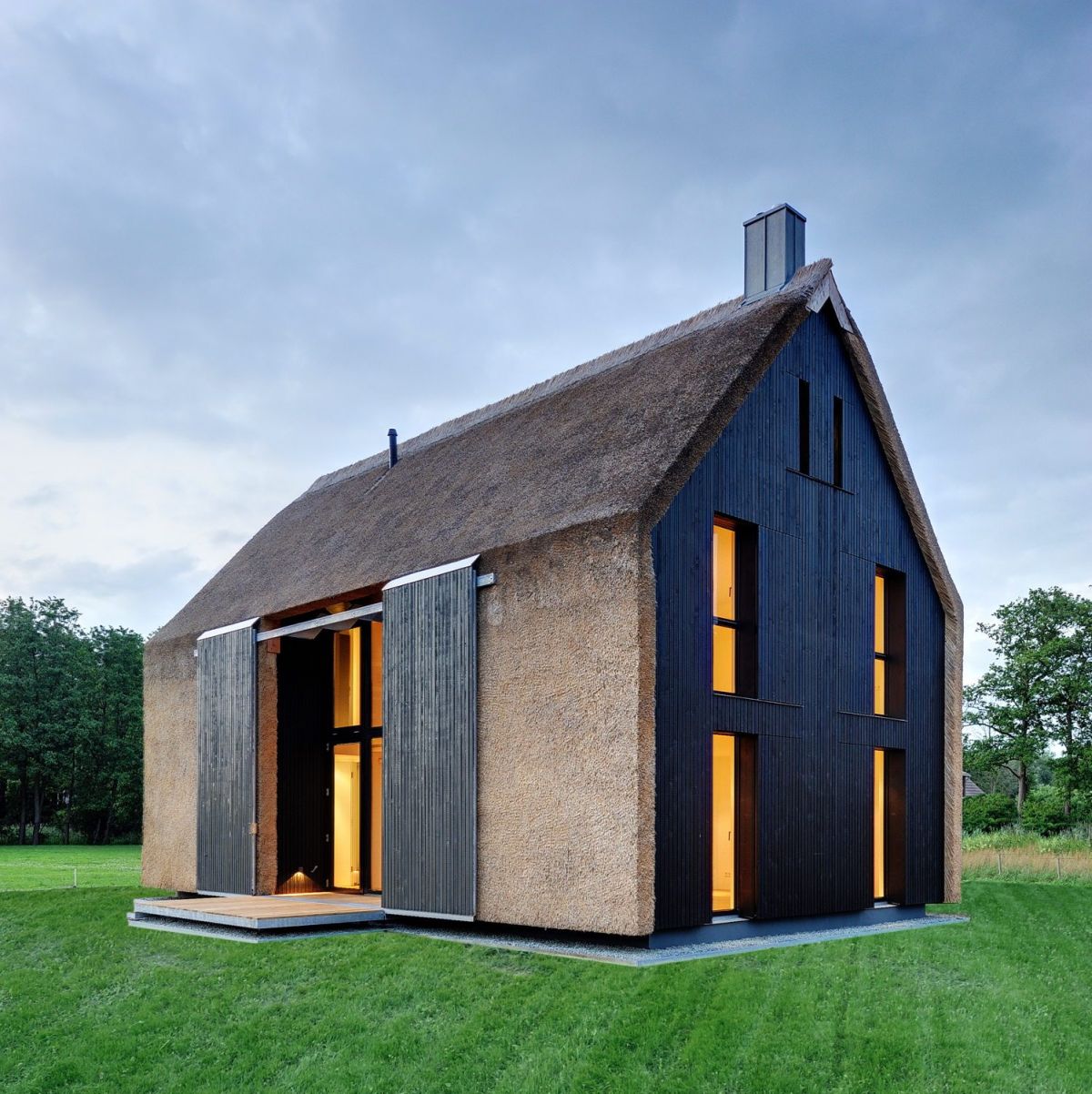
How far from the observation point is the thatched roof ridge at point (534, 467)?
38.3ft

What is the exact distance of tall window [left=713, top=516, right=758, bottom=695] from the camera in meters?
12.1

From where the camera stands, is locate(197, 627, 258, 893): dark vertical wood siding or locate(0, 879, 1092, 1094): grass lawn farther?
locate(197, 627, 258, 893): dark vertical wood siding

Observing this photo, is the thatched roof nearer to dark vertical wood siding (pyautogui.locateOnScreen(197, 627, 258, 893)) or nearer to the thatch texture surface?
the thatch texture surface

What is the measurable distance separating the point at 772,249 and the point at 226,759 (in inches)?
384

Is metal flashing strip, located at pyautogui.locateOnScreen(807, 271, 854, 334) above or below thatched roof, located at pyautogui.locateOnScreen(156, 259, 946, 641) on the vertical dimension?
above

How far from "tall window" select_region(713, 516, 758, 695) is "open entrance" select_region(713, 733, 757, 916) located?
23.9 inches

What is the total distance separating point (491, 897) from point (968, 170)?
49.6 feet

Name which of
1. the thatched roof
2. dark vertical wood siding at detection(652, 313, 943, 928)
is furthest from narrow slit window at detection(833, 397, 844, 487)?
the thatched roof

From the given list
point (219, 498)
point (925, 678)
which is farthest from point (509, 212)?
point (219, 498)

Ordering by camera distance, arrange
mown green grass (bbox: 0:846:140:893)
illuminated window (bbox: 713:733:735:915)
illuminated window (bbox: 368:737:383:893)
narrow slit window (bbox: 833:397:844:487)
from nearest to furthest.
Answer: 1. illuminated window (bbox: 713:733:735:915)
2. narrow slit window (bbox: 833:397:844:487)
3. illuminated window (bbox: 368:737:383:893)
4. mown green grass (bbox: 0:846:140:893)

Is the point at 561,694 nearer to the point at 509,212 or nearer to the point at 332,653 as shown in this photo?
the point at 332,653

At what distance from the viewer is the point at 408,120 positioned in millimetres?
19984

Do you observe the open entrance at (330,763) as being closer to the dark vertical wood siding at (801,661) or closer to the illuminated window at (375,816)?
the illuminated window at (375,816)

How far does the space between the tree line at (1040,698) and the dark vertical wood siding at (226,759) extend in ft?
74.7
